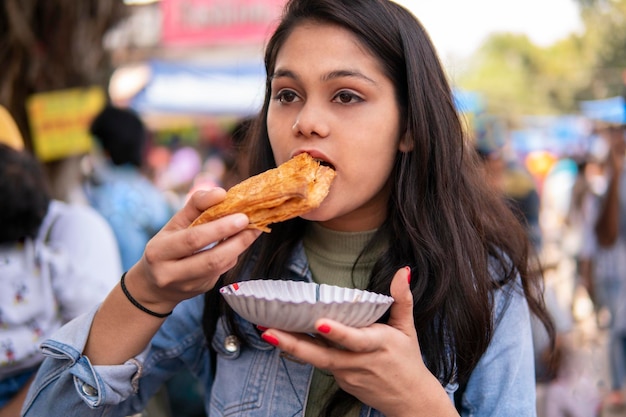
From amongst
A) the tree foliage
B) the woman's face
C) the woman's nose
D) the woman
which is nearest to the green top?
the woman

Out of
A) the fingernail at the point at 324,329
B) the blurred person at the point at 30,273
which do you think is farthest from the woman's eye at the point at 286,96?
the blurred person at the point at 30,273

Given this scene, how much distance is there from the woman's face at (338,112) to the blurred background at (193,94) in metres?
0.49

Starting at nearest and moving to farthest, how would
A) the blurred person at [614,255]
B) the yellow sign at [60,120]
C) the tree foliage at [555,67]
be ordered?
1. the yellow sign at [60,120]
2. the blurred person at [614,255]
3. the tree foliage at [555,67]

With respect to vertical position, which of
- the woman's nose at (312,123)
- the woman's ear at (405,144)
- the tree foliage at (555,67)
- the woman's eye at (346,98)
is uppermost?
the woman's eye at (346,98)

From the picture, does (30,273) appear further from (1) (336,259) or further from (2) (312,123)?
(2) (312,123)

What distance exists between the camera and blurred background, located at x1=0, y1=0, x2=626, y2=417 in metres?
4.96

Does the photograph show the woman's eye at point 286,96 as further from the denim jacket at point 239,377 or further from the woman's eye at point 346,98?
the denim jacket at point 239,377

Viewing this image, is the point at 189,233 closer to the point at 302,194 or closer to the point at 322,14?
the point at 302,194

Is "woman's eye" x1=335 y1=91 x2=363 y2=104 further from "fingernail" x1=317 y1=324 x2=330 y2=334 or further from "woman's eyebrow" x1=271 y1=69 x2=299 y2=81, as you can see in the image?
"fingernail" x1=317 y1=324 x2=330 y2=334

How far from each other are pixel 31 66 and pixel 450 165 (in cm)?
418

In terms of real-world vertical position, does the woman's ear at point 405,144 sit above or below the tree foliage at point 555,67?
above

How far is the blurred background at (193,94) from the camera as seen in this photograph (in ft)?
16.3

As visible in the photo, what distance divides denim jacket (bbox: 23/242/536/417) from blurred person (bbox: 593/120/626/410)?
4.70 meters

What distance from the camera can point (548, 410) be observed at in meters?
4.05
